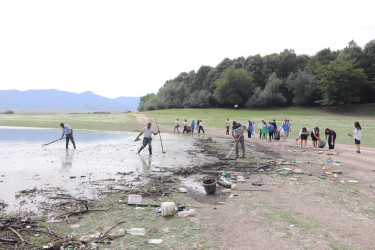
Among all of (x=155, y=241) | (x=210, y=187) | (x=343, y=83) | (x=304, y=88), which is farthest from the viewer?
(x=304, y=88)

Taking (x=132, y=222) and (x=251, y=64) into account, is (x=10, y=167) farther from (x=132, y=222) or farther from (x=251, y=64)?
(x=251, y=64)

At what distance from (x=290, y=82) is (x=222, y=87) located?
17267 mm

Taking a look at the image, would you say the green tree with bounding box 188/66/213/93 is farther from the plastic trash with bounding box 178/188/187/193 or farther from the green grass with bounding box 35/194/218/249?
the green grass with bounding box 35/194/218/249

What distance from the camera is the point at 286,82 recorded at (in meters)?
64.4

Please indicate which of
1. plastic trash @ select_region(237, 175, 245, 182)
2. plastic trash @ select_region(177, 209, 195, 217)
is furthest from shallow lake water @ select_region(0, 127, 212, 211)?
plastic trash @ select_region(237, 175, 245, 182)

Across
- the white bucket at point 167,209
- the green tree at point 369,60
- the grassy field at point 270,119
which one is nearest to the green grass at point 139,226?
the white bucket at point 167,209

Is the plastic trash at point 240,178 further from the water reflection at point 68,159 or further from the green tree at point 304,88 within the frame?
the green tree at point 304,88

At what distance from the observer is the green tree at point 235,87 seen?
229ft

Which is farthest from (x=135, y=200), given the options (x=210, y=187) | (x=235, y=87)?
(x=235, y=87)

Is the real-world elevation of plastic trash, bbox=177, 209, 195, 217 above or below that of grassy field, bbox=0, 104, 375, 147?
below

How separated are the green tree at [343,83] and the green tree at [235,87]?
20552 millimetres

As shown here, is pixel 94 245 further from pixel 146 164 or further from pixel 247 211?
pixel 146 164

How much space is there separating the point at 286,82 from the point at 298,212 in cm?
6269

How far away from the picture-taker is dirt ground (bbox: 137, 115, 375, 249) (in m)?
5.48
